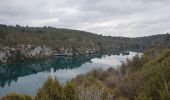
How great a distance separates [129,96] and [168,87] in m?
13.6

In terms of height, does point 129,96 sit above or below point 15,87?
above

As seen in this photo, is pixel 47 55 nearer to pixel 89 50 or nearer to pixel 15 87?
pixel 89 50

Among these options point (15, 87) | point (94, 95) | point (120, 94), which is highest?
point (94, 95)

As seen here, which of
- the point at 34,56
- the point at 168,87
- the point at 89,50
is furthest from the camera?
the point at 89,50

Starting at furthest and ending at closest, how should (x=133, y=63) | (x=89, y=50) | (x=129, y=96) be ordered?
(x=89, y=50), (x=133, y=63), (x=129, y=96)

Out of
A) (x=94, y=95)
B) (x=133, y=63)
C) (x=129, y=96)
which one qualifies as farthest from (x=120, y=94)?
(x=133, y=63)

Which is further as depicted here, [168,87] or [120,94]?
[120,94]

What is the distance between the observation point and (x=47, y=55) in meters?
157

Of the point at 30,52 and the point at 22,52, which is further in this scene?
the point at 30,52

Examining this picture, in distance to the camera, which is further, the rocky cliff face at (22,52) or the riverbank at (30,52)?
the riverbank at (30,52)

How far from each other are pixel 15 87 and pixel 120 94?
37.5 m

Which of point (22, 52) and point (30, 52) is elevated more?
point (22, 52)

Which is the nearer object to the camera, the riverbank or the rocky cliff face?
the rocky cliff face

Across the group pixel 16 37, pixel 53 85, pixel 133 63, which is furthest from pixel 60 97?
pixel 16 37
